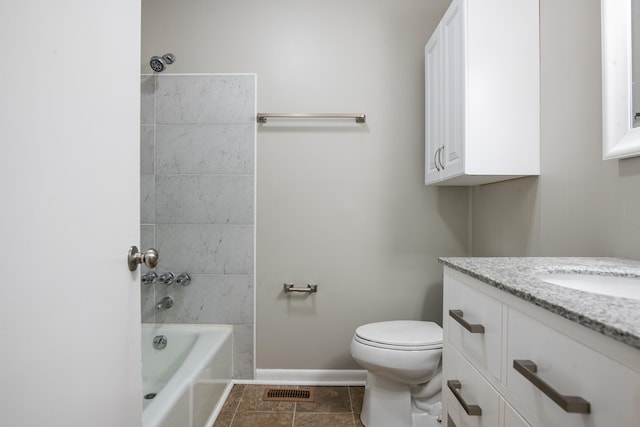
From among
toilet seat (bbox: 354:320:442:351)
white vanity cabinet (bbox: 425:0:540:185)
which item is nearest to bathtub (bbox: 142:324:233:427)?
toilet seat (bbox: 354:320:442:351)

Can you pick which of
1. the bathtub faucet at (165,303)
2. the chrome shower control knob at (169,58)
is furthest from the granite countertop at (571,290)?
the chrome shower control knob at (169,58)

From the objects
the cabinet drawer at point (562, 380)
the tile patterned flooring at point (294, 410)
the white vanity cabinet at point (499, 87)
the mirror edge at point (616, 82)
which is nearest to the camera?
the cabinet drawer at point (562, 380)

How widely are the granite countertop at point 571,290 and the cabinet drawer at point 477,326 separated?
6 centimetres

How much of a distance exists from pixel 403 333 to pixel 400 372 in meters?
0.19

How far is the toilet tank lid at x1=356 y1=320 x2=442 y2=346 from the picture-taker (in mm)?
1472

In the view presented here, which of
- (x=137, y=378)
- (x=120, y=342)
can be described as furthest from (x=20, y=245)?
(x=137, y=378)

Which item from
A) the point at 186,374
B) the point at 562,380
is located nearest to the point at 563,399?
the point at 562,380

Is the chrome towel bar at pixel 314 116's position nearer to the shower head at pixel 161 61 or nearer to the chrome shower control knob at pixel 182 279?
the shower head at pixel 161 61

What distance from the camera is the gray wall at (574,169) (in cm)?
101

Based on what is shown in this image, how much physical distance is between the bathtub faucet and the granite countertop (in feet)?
5.44

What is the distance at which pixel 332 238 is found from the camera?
6.53 ft

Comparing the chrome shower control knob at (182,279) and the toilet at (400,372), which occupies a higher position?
the chrome shower control knob at (182,279)

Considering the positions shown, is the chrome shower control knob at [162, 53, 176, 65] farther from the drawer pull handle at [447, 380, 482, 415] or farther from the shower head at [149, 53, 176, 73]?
the drawer pull handle at [447, 380, 482, 415]

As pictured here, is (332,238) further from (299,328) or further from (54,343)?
(54,343)
